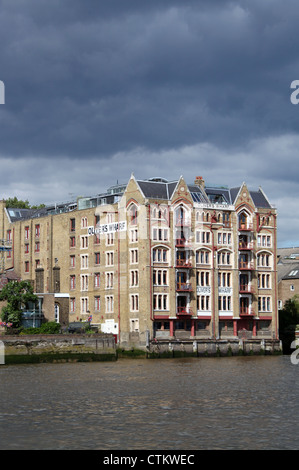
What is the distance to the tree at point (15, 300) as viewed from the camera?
11156 centimetres

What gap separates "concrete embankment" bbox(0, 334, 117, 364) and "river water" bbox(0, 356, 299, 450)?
1195 centimetres

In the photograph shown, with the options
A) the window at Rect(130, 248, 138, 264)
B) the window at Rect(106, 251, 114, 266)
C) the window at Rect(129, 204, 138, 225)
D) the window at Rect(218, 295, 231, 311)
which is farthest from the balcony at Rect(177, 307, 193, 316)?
the window at Rect(129, 204, 138, 225)

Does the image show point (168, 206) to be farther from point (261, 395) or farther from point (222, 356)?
point (261, 395)

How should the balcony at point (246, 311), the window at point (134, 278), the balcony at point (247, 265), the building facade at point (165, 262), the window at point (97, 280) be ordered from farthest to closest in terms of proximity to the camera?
the window at point (97, 280), the balcony at point (247, 265), the balcony at point (246, 311), the window at point (134, 278), the building facade at point (165, 262)

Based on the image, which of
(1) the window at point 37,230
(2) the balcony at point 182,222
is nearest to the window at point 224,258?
(2) the balcony at point 182,222

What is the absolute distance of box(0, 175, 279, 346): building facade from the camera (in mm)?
117438

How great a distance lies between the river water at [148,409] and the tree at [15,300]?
28.8 meters

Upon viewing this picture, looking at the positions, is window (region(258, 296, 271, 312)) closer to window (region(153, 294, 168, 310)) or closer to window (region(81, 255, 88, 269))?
window (region(153, 294, 168, 310))

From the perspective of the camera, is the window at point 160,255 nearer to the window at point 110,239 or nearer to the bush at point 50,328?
the window at point 110,239

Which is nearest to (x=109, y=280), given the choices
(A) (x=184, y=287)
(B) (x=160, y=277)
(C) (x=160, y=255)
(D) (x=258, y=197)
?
(B) (x=160, y=277)

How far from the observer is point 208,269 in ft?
402

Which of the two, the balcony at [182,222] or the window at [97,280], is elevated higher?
the balcony at [182,222]

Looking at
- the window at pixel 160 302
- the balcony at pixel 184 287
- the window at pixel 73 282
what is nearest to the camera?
the window at pixel 160 302
